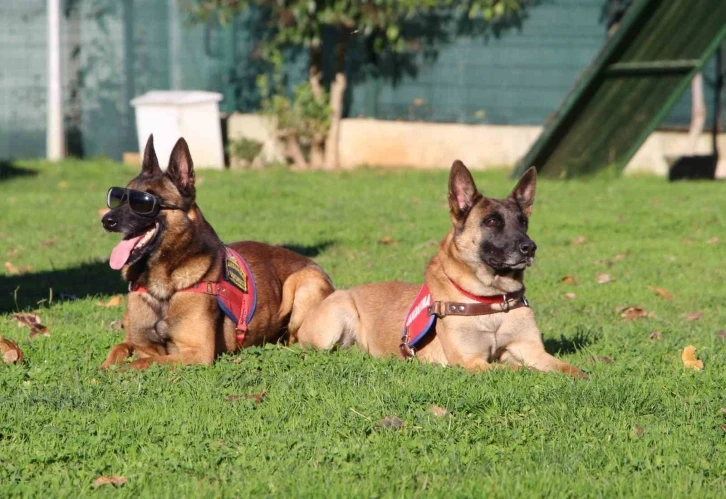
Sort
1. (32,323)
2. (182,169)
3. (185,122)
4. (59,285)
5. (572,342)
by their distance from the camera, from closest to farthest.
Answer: (182,169), (572,342), (32,323), (59,285), (185,122)

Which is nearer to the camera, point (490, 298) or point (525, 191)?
point (490, 298)

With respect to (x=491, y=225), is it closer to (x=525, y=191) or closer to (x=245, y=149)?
(x=525, y=191)

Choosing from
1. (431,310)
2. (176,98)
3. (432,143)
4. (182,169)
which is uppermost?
(176,98)

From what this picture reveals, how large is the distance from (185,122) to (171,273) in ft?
43.0

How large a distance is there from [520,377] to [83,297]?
4214 mm

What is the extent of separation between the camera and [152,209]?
243 inches

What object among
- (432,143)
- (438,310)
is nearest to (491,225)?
(438,310)

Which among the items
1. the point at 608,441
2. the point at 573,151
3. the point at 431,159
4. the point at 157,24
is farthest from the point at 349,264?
the point at 157,24

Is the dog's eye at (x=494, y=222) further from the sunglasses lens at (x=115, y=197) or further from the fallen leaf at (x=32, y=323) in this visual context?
the fallen leaf at (x=32, y=323)

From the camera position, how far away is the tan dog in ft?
20.1

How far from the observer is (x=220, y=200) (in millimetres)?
14305

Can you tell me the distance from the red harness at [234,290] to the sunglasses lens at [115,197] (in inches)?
19.8

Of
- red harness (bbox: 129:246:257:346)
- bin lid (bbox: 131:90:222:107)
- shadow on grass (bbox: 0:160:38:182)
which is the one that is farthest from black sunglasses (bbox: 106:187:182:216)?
bin lid (bbox: 131:90:222:107)

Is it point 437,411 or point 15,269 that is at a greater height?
point 437,411
